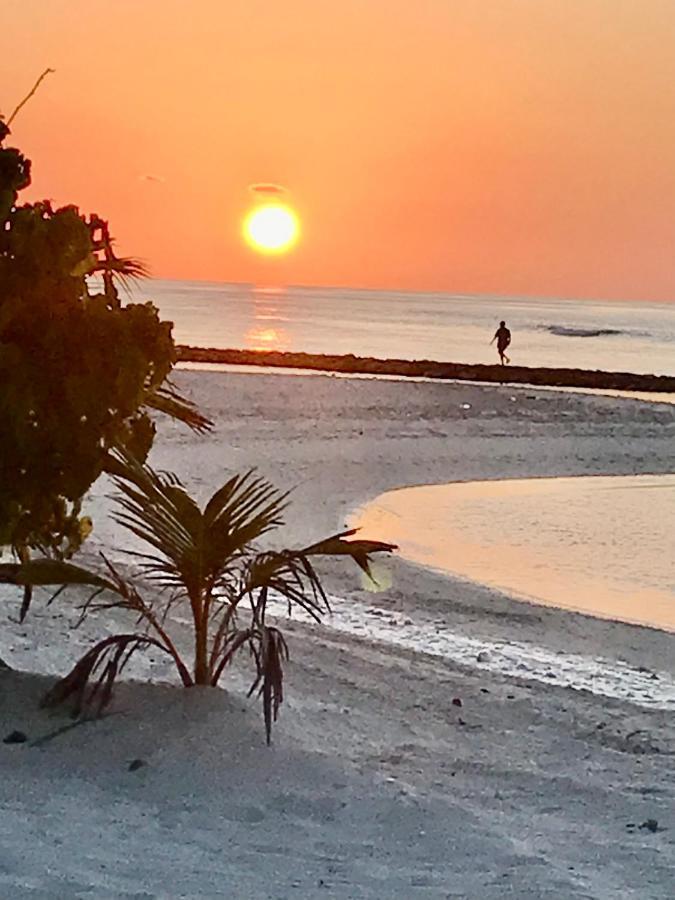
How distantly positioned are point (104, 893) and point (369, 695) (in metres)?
3.24

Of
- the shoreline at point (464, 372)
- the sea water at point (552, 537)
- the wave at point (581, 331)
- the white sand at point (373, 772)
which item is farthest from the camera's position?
the wave at point (581, 331)

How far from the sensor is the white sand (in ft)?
13.8

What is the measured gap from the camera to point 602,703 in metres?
7.18

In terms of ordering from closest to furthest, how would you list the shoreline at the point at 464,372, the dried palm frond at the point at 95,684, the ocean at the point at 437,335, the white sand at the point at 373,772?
the white sand at the point at 373,772, the dried palm frond at the point at 95,684, the shoreline at the point at 464,372, the ocean at the point at 437,335

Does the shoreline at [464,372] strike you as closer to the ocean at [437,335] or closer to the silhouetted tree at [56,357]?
the ocean at [437,335]

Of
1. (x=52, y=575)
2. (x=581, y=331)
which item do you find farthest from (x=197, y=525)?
(x=581, y=331)

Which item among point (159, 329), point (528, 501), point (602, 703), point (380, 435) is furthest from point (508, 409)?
point (159, 329)

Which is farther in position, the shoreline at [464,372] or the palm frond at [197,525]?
the shoreline at [464,372]

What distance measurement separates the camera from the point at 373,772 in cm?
542

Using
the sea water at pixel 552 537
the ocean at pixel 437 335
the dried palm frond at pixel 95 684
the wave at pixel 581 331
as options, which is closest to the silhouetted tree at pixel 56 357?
the dried palm frond at pixel 95 684

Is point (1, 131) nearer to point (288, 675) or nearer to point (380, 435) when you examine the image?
point (288, 675)

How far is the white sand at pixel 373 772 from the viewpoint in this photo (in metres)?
4.20

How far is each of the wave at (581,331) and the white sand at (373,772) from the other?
72251 mm

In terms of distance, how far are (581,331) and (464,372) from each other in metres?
48.8
